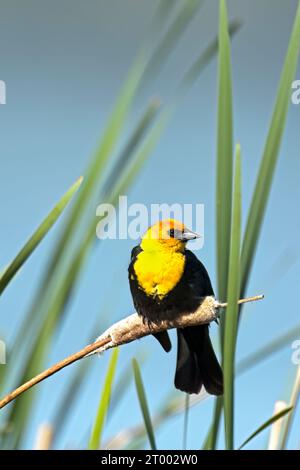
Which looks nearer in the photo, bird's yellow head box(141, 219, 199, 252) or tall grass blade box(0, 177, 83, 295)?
tall grass blade box(0, 177, 83, 295)

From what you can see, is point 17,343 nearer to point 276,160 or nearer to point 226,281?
point 226,281

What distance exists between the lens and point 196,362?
4.64 feet

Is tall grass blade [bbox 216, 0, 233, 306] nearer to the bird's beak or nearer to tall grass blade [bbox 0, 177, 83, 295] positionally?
tall grass blade [bbox 0, 177, 83, 295]

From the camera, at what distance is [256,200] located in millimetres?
601

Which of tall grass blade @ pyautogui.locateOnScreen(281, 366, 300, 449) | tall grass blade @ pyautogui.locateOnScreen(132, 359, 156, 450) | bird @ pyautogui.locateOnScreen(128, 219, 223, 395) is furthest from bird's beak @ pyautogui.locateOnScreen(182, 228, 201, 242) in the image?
tall grass blade @ pyautogui.locateOnScreen(132, 359, 156, 450)

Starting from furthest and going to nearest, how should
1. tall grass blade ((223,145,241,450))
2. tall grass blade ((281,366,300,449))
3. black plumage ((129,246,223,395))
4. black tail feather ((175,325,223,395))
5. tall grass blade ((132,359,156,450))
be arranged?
black tail feather ((175,325,223,395)) → black plumage ((129,246,223,395)) → tall grass blade ((281,366,300,449)) → tall grass blade ((132,359,156,450)) → tall grass blade ((223,145,241,450))

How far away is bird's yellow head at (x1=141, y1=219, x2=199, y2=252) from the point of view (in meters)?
1.31

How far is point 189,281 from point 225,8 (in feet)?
2.41

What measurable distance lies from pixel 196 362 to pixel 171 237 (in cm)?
33

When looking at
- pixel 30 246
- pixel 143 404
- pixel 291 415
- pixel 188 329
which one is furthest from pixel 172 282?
pixel 30 246

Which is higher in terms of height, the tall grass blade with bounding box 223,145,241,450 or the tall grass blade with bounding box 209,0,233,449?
the tall grass blade with bounding box 209,0,233,449
